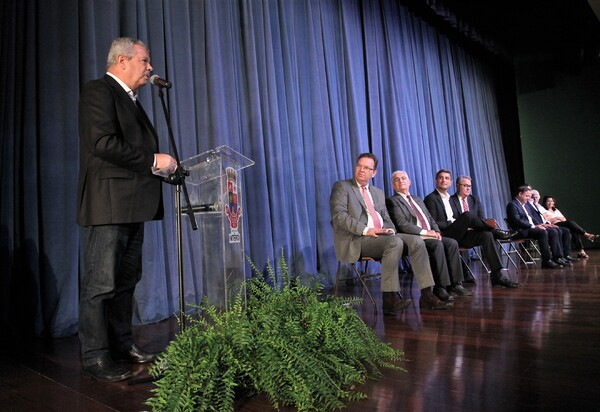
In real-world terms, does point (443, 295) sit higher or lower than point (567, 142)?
lower

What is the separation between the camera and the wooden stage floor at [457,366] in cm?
153

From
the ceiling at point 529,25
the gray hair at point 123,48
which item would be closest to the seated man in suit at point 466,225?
the gray hair at point 123,48

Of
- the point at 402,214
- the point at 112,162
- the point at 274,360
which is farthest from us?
the point at 402,214

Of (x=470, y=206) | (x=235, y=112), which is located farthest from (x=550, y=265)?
(x=235, y=112)

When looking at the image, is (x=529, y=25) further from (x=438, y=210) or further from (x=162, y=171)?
(x=162, y=171)

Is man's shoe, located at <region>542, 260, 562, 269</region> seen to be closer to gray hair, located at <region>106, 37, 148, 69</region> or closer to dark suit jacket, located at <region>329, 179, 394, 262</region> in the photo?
dark suit jacket, located at <region>329, 179, 394, 262</region>

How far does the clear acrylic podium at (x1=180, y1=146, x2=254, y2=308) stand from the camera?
221cm

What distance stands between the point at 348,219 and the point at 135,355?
73.0 inches

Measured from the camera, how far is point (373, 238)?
3.49 meters

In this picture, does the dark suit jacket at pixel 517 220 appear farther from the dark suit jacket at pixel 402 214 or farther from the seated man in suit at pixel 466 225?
the dark suit jacket at pixel 402 214

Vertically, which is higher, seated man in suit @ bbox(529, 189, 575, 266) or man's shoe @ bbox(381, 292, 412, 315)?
seated man in suit @ bbox(529, 189, 575, 266)

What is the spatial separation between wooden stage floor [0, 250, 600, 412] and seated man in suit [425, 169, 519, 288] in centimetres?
87

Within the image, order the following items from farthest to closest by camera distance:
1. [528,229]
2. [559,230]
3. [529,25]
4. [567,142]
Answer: [567,142]
[529,25]
[559,230]
[528,229]

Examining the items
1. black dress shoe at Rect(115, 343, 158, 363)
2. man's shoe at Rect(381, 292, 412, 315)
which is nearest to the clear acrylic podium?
black dress shoe at Rect(115, 343, 158, 363)
